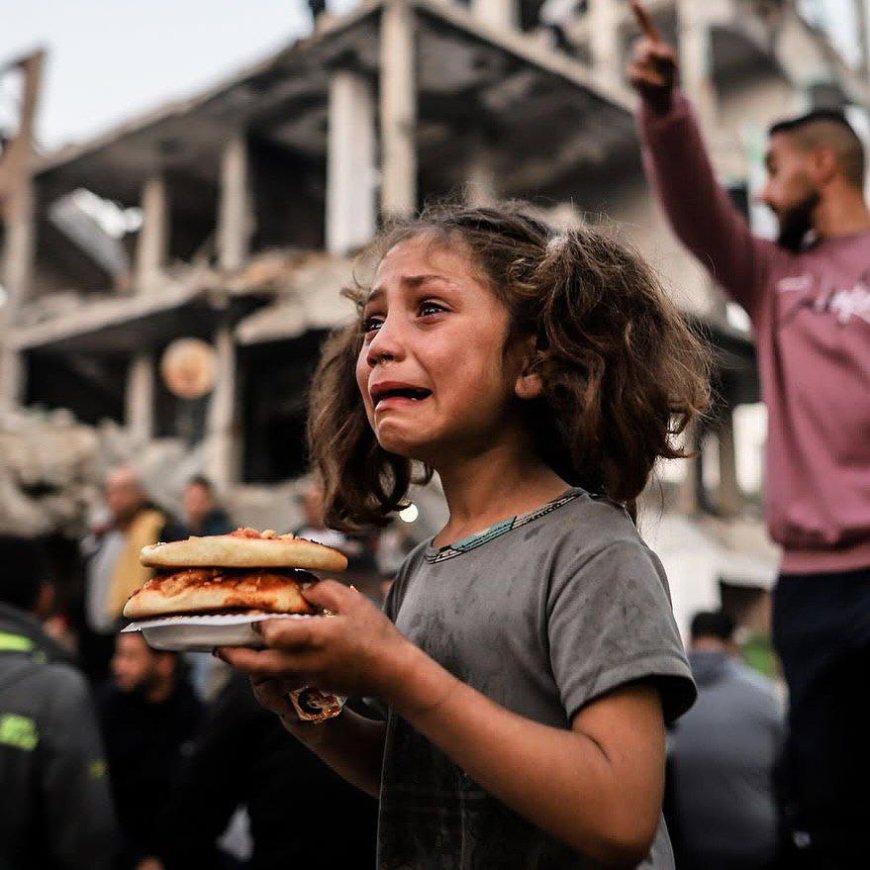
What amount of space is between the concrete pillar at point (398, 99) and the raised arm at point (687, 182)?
11.7 metres

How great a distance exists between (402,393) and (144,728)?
12.9 ft

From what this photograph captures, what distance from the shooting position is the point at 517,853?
1502 mm

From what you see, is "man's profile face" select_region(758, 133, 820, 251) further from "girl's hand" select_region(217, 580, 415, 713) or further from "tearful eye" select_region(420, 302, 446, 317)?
"girl's hand" select_region(217, 580, 415, 713)

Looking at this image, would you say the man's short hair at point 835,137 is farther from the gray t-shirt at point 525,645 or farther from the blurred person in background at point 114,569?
the blurred person in background at point 114,569

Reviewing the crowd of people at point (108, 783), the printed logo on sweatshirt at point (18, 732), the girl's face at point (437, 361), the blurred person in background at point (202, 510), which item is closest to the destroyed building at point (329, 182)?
the blurred person in background at point (202, 510)

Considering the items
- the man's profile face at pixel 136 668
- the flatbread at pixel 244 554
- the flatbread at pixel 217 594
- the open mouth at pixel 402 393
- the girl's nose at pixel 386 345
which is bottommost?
the man's profile face at pixel 136 668

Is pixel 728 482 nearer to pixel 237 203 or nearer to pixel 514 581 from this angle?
pixel 237 203

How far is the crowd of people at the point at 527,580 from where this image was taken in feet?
4.38

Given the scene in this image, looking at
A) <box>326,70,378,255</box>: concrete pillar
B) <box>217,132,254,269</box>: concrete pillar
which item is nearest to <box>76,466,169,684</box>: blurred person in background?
<box>326,70,378,255</box>: concrete pillar

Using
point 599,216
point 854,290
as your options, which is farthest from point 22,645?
point 854,290

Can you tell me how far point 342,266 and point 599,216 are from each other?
41.5ft

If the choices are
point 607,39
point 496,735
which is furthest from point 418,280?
point 607,39

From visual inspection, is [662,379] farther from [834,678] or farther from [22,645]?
[22,645]

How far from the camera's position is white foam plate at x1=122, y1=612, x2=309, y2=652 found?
4.31 ft
